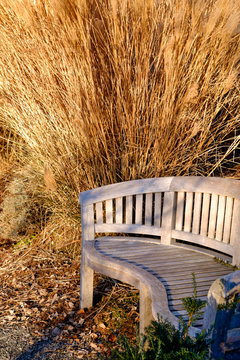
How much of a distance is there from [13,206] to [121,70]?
1.68 m

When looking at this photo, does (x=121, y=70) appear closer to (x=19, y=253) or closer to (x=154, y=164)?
(x=154, y=164)

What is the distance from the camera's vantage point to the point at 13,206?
4098 millimetres

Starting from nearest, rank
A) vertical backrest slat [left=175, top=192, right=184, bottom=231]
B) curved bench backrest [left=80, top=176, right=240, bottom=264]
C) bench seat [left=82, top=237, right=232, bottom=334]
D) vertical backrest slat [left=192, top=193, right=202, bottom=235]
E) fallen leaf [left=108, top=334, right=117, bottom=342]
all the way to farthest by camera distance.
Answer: bench seat [left=82, top=237, right=232, bottom=334], curved bench backrest [left=80, top=176, right=240, bottom=264], fallen leaf [left=108, top=334, right=117, bottom=342], vertical backrest slat [left=192, top=193, right=202, bottom=235], vertical backrest slat [left=175, top=192, right=184, bottom=231]

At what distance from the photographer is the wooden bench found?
91.9 inches

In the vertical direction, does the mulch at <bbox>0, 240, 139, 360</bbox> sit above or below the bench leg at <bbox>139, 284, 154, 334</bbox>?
below

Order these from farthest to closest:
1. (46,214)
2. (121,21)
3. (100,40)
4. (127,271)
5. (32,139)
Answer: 1. (46,214)
2. (32,139)
3. (100,40)
4. (121,21)
5. (127,271)

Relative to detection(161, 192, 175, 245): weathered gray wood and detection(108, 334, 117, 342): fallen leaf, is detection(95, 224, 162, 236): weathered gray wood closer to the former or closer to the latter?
detection(161, 192, 175, 245): weathered gray wood

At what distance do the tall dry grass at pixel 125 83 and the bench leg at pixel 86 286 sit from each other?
714 mm

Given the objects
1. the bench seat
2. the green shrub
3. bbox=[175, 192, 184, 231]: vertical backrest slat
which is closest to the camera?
the green shrub

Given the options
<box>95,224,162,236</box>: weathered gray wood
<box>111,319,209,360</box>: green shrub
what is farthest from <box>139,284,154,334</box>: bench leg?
<box>95,224,162,236</box>: weathered gray wood

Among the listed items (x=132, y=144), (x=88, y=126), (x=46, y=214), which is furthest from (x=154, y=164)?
(x=46, y=214)

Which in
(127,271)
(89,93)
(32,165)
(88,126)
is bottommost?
(127,271)

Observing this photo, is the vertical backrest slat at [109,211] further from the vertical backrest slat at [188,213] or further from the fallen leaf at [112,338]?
the fallen leaf at [112,338]

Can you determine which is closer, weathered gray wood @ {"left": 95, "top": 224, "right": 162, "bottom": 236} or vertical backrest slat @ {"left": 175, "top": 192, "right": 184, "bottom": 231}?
vertical backrest slat @ {"left": 175, "top": 192, "right": 184, "bottom": 231}
